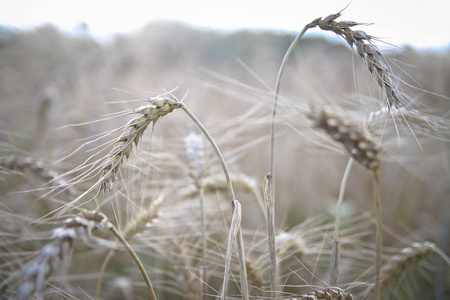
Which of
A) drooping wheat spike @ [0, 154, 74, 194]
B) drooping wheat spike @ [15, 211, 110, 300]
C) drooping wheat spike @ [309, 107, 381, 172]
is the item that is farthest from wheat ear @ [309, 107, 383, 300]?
drooping wheat spike @ [0, 154, 74, 194]

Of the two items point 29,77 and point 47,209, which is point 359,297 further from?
point 29,77

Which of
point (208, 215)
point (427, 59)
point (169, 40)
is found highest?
point (169, 40)

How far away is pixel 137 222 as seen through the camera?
96cm

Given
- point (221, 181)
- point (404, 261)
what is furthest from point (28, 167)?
point (404, 261)

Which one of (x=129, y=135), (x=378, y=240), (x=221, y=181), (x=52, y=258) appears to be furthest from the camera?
(x=221, y=181)

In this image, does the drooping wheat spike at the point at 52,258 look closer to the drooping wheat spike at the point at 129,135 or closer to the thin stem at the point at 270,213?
the drooping wheat spike at the point at 129,135

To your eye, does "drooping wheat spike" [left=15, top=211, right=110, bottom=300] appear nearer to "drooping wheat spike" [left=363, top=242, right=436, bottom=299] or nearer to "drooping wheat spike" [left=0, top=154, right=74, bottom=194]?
"drooping wheat spike" [left=0, top=154, right=74, bottom=194]

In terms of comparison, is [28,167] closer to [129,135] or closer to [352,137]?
[129,135]

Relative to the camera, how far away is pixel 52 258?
48 centimetres

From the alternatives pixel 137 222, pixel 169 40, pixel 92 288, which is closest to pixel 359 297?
pixel 137 222

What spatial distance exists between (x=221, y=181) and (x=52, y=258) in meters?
0.91

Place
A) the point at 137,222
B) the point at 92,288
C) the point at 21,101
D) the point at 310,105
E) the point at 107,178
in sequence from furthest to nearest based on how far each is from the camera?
the point at 21,101
the point at 92,288
the point at 310,105
the point at 137,222
the point at 107,178

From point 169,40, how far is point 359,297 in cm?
959

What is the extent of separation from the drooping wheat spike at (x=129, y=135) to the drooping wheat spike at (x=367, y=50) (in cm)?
41
